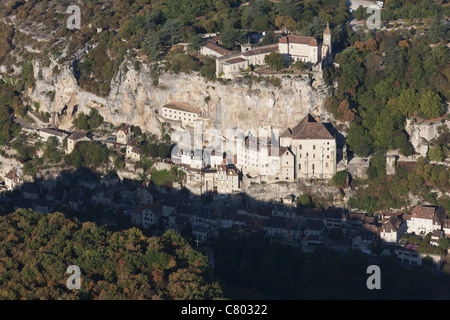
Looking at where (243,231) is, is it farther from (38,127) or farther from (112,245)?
(38,127)

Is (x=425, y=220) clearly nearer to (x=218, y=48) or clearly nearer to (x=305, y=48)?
(x=305, y=48)

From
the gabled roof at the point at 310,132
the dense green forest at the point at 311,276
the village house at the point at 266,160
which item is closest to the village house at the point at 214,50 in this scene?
the village house at the point at 266,160

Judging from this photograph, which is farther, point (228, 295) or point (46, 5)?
point (46, 5)

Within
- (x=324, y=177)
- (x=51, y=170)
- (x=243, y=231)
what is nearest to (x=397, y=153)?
(x=324, y=177)

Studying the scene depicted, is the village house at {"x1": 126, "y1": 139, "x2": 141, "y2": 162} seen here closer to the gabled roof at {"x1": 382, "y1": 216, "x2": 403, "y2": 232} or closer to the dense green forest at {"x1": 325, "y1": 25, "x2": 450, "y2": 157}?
the dense green forest at {"x1": 325, "y1": 25, "x2": 450, "y2": 157}

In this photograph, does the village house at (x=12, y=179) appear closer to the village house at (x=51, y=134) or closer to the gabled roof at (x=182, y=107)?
the village house at (x=51, y=134)

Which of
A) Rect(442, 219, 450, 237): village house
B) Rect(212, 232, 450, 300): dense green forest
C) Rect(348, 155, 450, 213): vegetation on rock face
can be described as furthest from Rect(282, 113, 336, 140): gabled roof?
Rect(442, 219, 450, 237): village house
